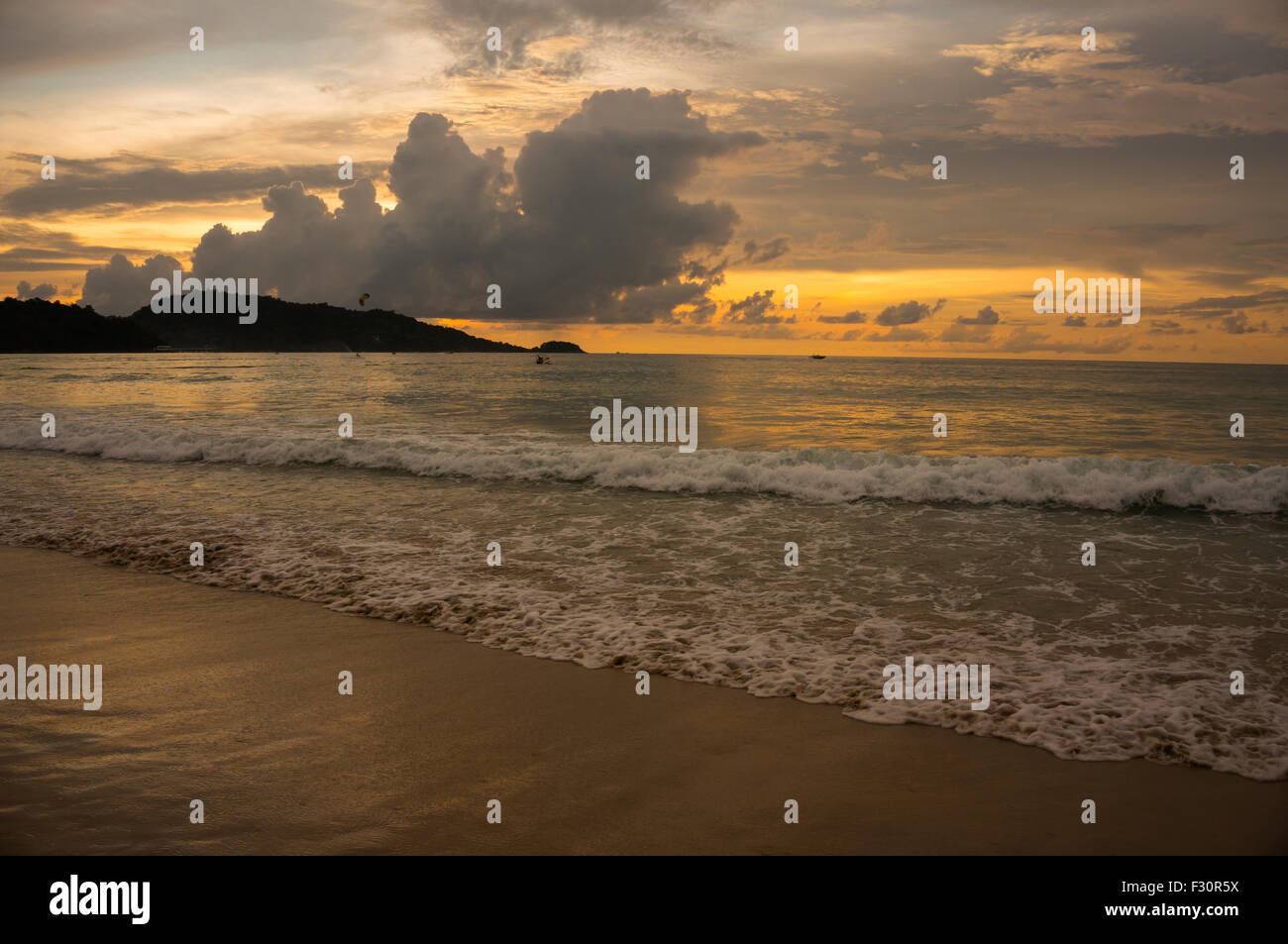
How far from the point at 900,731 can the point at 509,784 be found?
304 centimetres

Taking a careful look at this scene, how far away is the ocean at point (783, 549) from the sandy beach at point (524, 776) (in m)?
0.56

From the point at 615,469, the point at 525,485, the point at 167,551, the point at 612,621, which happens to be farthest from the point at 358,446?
the point at 612,621

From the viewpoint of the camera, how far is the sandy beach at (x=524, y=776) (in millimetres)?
4391

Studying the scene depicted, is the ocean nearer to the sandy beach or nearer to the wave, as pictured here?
the wave

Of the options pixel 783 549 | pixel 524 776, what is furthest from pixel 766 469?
pixel 524 776

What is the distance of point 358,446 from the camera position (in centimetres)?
2119

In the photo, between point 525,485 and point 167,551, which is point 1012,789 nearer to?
point 167,551

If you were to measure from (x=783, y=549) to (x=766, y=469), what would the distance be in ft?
18.8

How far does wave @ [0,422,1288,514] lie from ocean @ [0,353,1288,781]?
0.08 metres

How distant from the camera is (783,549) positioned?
1164cm

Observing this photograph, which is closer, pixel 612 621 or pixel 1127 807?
pixel 1127 807

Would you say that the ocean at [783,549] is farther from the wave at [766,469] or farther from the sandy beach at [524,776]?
the sandy beach at [524,776]

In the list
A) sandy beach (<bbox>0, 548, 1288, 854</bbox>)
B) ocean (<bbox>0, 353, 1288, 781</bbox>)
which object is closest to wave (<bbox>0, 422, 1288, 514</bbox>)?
ocean (<bbox>0, 353, 1288, 781</bbox>)

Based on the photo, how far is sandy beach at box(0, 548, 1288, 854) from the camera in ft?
14.4
